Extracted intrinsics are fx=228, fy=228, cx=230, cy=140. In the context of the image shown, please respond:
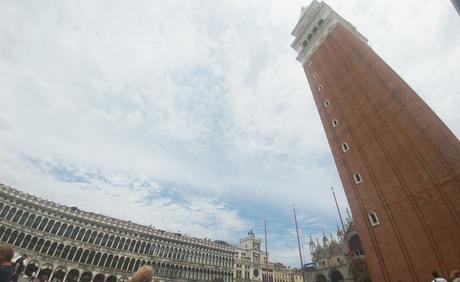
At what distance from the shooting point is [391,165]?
19.6 metres

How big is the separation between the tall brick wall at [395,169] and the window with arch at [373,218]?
0.89ft

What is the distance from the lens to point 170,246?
48625 mm

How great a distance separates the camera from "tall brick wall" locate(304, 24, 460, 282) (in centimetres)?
1577

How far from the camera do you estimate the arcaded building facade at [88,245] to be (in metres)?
35.4

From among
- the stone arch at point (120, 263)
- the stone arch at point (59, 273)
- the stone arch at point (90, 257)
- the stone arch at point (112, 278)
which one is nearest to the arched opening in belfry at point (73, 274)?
the stone arch at point (59, 273)

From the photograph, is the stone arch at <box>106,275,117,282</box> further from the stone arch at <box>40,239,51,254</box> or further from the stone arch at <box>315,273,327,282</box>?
the stone arch at <box>315,273,327,282</box>

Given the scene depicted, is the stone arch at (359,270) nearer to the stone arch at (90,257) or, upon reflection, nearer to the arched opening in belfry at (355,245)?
the arched opening in belfry at (355,245)

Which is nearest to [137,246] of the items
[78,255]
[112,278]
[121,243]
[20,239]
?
[121,243]

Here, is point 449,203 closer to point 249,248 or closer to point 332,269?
point 332,269

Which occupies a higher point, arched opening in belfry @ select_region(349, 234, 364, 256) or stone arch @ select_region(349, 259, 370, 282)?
arched opening in belfry @ select_region(349, 234, 364, 256)

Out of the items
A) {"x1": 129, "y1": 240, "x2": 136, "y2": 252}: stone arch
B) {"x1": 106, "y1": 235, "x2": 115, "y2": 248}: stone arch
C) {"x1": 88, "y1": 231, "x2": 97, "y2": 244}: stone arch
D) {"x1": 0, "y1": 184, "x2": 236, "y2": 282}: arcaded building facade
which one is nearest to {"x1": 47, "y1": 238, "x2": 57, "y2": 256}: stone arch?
{"x1": 0, "y1": 184, "x2": 236, "y2": 282}: arcaded building facade

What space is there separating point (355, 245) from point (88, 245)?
42.7 meters

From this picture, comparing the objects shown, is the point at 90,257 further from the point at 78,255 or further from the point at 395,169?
the point at 395,169

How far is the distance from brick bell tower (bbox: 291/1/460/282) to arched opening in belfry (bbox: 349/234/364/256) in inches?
440
